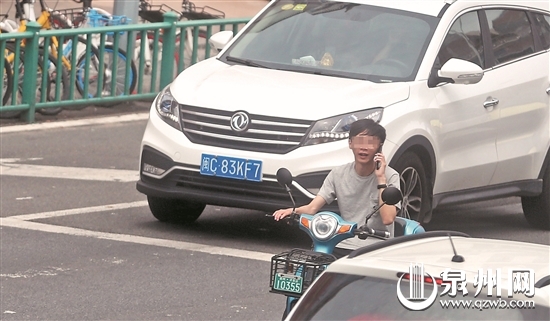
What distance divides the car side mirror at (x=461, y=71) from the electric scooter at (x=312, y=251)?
3.75 m

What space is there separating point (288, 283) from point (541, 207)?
6047 mm

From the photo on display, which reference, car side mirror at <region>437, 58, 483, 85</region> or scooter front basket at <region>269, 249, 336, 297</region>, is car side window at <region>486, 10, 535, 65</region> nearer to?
car side mirror at <region>437, 58, 483, 85</region>

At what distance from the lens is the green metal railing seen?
14320 mm

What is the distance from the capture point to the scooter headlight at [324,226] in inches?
213

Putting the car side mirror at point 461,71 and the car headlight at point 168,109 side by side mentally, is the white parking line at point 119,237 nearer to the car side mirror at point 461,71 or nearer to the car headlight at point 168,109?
the car headlight at point 168,109

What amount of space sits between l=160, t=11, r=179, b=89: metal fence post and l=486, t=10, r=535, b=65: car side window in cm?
627

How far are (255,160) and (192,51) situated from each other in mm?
7825

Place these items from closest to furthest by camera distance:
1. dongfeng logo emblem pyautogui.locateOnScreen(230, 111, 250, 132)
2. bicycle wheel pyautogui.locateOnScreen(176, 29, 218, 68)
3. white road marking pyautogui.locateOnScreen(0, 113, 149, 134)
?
dongfeng logo emblem pyautogui.locateOnScreen(230, 111, 250, 132) → white road marking pyautogui.locateOnScreen(0, 113, 149, 134) → bicycle wheel pyautogui.locateOnScreen(176, 29, 218, 68)

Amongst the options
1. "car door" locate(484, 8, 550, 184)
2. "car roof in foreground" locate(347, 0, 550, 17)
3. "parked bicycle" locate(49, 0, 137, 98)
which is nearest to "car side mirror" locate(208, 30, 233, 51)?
"car roof in foreground" locate(347, 0, 550, 17)

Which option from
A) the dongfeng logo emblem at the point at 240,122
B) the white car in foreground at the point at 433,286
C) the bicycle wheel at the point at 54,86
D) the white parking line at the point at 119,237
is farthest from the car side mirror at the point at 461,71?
the bicycle wheel at the point at 54,86

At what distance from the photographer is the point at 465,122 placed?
9.71 metres

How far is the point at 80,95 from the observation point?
15398 millimetres

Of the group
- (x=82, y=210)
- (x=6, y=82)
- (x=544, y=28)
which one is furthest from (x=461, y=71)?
(x=6, y=82)

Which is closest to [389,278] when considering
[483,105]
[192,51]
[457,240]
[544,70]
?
[457,240]
